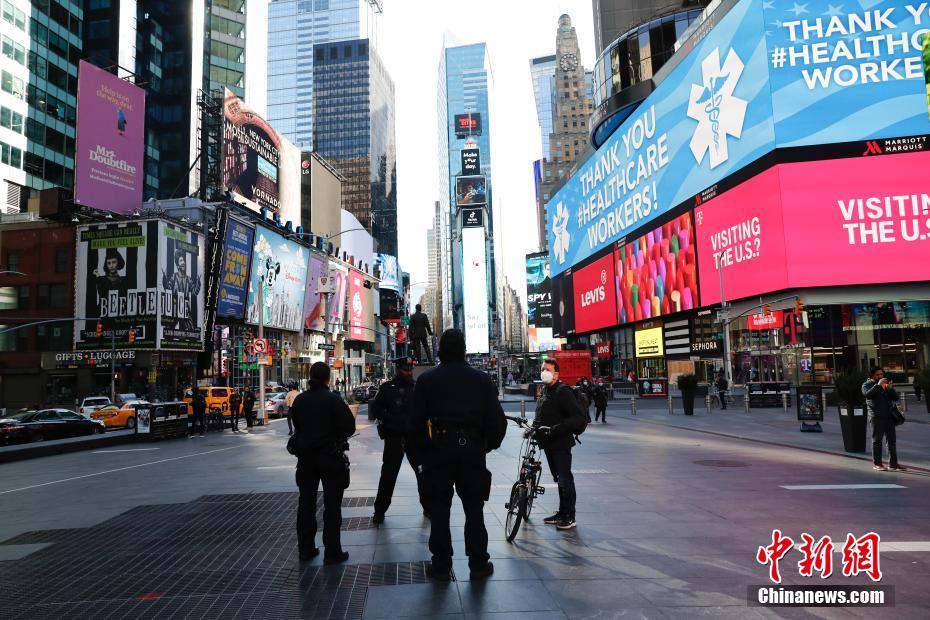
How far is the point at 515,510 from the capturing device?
7277mm

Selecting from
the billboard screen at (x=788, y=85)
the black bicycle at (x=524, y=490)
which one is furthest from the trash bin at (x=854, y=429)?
the billboard screen at (x=788, y=85)

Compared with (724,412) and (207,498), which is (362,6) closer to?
(724,412)

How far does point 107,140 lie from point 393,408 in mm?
42679

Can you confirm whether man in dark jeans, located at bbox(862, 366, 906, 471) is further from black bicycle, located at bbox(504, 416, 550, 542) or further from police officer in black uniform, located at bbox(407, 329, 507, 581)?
police officer in black uniform, located at bbox(407, 329, 507, 581)

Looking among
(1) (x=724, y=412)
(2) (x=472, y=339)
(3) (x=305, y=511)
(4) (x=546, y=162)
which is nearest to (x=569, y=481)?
(3) (x=305, y=511)

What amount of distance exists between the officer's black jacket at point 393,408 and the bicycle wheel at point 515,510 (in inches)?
71.0

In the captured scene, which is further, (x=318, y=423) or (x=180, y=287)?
(x=180, y=287)

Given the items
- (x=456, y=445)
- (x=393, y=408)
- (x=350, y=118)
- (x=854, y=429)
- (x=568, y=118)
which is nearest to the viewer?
(x=456, y=445)

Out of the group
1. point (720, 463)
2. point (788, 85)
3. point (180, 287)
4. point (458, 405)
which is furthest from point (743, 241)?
point (180, 287)

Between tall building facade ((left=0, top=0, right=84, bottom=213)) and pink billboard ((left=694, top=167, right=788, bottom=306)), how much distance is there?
220 feet

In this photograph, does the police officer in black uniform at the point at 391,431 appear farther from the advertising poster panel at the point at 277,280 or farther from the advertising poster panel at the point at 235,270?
the advertising poster panel at the point at 277,280

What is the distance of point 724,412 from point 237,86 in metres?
87.7

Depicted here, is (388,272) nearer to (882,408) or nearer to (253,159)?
(253,159)

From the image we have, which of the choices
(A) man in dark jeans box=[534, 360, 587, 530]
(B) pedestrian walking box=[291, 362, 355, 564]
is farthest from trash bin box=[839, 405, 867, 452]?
(B) pedestrian walking box=[291, 362, 355, 564]
